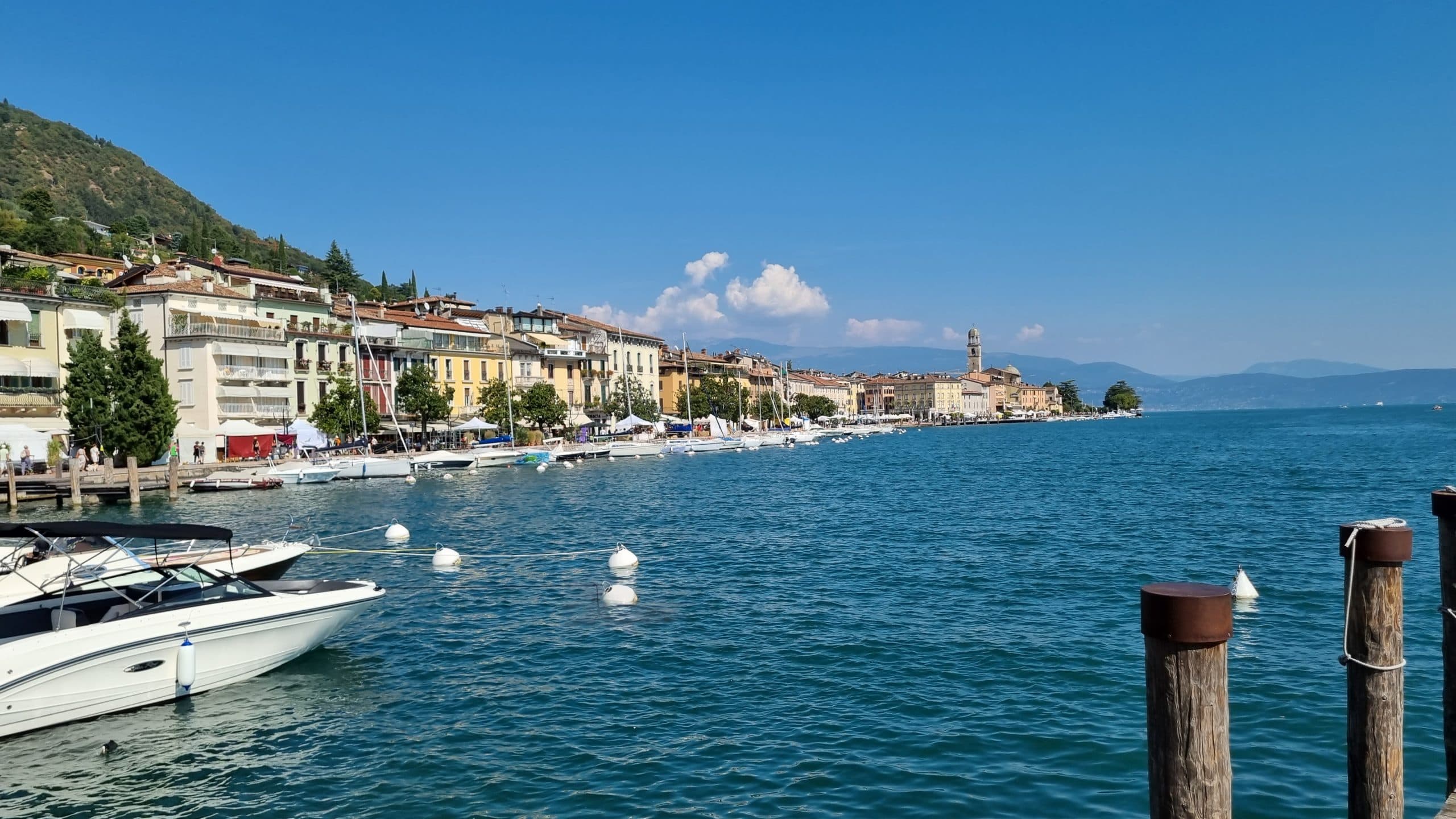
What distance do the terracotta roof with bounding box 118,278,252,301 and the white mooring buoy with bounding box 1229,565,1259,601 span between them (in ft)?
215

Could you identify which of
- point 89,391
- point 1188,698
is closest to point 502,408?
point 89,391

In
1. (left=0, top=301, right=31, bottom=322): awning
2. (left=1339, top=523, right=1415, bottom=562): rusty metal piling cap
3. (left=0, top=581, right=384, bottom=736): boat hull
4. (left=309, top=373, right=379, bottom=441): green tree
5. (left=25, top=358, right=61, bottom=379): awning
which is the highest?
(left=0, top=301, right=31, bottom=322): awning

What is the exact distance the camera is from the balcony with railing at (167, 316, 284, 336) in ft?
208

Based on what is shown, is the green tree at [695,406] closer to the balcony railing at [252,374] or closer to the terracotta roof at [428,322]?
the terracotta roof at [428,322]

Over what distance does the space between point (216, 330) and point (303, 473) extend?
16.3 meters

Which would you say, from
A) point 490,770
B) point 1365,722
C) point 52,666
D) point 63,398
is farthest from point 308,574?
point 63,398

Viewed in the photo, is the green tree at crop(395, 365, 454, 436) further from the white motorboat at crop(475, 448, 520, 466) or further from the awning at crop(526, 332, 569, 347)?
the awning at crop(526, 332, 569, 347)

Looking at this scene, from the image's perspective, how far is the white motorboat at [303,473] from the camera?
175 feet

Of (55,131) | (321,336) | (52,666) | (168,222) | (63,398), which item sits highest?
(55,131)

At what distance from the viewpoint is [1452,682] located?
793 cm

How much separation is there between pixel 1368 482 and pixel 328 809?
1956 inches

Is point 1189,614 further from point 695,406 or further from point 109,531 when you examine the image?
point 695,406

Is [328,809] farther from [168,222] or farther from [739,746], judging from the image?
[168,222]

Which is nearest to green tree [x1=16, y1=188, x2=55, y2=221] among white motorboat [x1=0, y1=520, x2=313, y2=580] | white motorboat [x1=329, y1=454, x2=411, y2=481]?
white motorboat [x1=329, y1=454, x2=411, y2=481]
